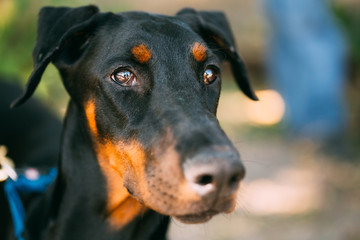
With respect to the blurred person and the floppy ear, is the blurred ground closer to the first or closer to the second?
the blurred person

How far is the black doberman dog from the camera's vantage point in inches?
89.9

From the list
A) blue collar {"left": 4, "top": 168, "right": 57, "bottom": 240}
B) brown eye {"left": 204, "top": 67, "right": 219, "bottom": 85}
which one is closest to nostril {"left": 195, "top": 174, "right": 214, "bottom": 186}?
brown eye {"left": 204, "top": 67, "right": 219, "bottom": 85}

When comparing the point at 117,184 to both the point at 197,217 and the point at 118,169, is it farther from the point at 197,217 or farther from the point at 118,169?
the point at 197,217

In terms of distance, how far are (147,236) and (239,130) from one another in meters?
4.60

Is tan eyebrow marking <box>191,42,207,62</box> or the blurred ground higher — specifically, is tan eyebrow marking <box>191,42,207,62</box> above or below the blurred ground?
above

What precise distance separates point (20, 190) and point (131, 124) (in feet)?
4.12

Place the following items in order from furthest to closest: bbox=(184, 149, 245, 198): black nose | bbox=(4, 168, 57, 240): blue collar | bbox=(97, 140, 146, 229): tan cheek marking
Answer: bbox=(4, 168, 57, 240): blue collar < bbox=(97, 140, 146, 229): tan cheek marking < bbox=(184, 149, 245, 198): black nose

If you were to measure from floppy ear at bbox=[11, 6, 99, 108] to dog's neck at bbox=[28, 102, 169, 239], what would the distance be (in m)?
0.33

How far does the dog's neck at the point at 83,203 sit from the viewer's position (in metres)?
2.97

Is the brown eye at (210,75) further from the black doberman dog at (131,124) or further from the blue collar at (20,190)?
the blue collar at (20,190)

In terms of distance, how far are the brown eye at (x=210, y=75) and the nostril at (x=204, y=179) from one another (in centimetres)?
90

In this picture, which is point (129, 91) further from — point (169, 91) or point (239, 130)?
point (239, 130)

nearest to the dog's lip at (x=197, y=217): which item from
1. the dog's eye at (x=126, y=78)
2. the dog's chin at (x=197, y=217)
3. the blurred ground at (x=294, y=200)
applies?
the dog's chin at (x=197, y=217)

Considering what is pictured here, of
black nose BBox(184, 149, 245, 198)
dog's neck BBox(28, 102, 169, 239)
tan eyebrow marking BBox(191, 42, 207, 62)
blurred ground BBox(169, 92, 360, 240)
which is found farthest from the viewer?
blurred ground BBox(169, 92, 360, 240)
